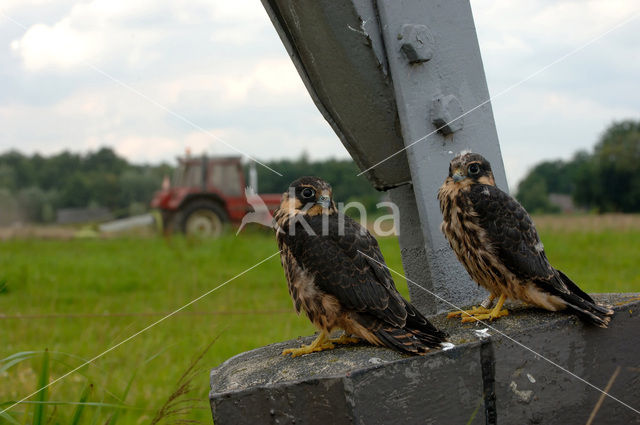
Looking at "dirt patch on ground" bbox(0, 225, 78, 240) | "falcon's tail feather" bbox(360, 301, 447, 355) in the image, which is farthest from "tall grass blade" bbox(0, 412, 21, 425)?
"dirt patch on ground" bbox(0, 225, 78, 240)

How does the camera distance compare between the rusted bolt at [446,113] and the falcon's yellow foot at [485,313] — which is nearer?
the falcon's yellow foot at [485,313]

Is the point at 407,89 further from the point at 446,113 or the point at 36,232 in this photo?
the point at 36,232

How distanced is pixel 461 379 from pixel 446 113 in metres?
1.17

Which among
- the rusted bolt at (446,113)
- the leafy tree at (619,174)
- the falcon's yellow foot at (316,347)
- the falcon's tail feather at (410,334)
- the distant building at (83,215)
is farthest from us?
the distant building at (83,215)

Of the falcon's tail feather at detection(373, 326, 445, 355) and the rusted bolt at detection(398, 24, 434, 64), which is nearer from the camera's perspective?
the falcon's tail feather at detection(373, 326, 445, 355)

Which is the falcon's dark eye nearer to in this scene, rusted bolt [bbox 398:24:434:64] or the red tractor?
rusted bolt [bbox 398:24:434:64]

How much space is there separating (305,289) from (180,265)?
8.44 metres

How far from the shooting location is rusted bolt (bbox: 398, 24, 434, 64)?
278 centimetres

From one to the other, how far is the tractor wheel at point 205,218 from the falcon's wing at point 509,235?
561 inches

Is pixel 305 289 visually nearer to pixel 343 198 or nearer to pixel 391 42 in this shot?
pixel 343 198

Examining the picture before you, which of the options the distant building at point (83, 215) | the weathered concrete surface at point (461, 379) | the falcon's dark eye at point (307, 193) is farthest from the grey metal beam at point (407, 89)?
the distant building at point (83, 215)

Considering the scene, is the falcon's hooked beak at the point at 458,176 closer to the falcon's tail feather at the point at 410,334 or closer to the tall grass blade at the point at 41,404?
the falcon's tail feather at the point at 410,334

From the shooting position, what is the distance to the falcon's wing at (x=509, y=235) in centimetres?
256

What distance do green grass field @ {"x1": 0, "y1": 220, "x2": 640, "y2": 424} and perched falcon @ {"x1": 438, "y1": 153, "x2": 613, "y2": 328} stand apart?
1169mm
